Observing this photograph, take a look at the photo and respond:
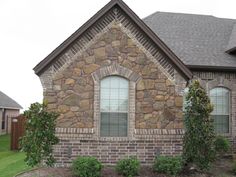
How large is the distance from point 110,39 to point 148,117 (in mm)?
3023

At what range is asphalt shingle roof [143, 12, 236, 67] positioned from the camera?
1465cm

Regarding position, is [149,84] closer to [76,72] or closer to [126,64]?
[126,64]

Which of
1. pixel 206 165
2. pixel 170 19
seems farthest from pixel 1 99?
pixel 206 165

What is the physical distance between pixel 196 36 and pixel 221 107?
3.98 m

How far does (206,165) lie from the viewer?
10.8 metres

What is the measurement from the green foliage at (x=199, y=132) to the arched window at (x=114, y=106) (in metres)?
2.18

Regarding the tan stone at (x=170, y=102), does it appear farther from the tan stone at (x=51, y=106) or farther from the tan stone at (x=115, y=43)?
the tan stone at (x=51, y=106)

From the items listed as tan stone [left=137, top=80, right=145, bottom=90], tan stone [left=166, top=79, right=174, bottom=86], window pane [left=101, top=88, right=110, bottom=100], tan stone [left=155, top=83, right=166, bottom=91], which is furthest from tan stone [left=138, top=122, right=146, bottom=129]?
tan stone [left=166, top=79, right=174, bottom=86]

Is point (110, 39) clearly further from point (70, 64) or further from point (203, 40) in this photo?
point (203, 40)

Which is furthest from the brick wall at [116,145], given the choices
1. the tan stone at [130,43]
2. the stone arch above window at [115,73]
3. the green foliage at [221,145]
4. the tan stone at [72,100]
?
the tan stone at [130,43]

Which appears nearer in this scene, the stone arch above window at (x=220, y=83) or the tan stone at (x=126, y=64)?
the tan stone at (x=126, y=64)

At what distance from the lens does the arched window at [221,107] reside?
14602 millimetres

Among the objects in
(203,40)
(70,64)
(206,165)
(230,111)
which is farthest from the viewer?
(203,40)

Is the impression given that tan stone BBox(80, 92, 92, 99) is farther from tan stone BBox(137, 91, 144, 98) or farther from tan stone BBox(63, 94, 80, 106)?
tan stone BBox(137, 91, 144, 98)
